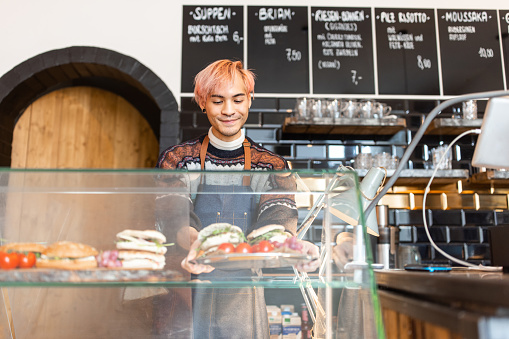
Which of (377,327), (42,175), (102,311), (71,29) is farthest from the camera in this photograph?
(71,29)

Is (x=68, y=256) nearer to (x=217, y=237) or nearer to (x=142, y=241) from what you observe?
(x=142, y=241)

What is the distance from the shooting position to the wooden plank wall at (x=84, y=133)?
4.23 metres

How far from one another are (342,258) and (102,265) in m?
0.54

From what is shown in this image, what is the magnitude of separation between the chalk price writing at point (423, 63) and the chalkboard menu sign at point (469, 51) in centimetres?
13

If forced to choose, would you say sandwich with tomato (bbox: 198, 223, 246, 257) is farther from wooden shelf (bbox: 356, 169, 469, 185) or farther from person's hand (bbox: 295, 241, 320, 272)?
wooden shelf (bbox: 356, 169, 469, 185)

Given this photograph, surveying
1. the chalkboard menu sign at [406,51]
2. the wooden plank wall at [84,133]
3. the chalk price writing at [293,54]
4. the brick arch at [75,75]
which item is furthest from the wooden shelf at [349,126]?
the wooden plank wall at [84,133]

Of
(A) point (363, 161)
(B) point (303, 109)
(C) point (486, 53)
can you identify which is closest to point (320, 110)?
(B) point (303, 109)

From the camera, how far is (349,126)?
3635mm

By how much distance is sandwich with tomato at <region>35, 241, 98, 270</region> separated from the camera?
1056 mm

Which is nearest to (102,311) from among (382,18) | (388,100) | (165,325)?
(165,325)

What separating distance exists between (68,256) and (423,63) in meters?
3.70

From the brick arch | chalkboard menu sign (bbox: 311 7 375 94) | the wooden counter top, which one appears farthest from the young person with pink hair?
chalkboard menu sign (bbox: 311 7 375 94)

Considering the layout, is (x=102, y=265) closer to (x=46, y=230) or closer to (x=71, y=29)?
(x=46, y=230)

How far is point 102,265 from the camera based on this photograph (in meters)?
1.08
